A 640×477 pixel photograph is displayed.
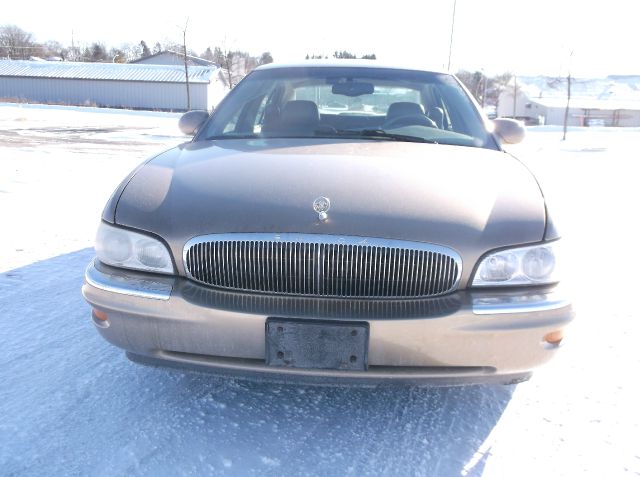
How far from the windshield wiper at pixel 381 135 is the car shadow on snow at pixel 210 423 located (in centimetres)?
137

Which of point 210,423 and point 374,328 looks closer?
point 374,328

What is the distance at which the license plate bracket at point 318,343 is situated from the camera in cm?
193

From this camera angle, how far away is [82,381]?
2.51 m

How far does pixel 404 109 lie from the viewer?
340 cm

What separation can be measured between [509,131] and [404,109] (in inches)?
25.9

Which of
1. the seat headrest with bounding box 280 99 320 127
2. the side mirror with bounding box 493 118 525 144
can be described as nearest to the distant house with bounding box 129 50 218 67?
the seat headrest with bounding box 280 99 320 127

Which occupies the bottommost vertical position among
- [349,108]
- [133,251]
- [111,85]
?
[111,85]

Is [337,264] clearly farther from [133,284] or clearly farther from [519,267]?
[133,284]

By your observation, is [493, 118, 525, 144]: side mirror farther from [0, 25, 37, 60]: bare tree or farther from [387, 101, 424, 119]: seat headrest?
[0, 25, 37, 60]: bare tree

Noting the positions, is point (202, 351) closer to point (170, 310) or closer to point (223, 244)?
point (170, 310)

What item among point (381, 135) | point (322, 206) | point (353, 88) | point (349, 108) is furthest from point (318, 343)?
point (349, 108)

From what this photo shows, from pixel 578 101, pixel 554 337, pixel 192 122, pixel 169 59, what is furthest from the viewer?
pixel 578 101

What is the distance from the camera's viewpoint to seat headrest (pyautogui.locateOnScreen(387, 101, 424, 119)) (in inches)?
133

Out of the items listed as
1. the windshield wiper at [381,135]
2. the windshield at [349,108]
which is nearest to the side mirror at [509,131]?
the windshield at [349,108]
